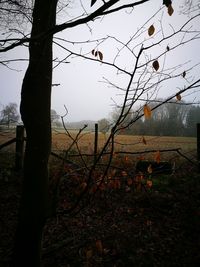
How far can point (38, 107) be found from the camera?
186cm

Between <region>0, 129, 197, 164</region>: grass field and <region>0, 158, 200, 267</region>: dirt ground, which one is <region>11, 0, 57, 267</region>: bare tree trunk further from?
<region>0, 158, 200, 267</region>: dirt ground

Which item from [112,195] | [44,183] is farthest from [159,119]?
[44,183]

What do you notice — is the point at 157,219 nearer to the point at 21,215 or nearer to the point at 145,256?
the point at 145,256

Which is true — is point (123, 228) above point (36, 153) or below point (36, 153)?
below

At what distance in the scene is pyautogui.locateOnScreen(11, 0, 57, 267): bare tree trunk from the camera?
1838 mm

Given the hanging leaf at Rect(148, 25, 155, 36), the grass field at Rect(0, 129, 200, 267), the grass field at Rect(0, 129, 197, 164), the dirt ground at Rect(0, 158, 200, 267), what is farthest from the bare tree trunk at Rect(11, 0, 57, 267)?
the dirt ground at Rect(0, 158, 200, 267)

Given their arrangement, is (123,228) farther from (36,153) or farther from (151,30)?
(151,30)

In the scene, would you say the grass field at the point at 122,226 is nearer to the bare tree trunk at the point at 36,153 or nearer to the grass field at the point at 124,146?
the grass field at the point at 124,146

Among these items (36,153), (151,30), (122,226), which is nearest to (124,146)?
(122,226)

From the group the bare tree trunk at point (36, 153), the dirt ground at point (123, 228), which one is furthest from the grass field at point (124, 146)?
the dirt ground at point (123, 228)

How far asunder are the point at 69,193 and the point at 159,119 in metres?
43.7

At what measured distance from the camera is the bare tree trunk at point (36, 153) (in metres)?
1.84

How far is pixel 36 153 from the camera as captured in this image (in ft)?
6.29

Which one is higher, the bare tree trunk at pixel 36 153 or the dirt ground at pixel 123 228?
the bare tree trunk at pixel 36 153
